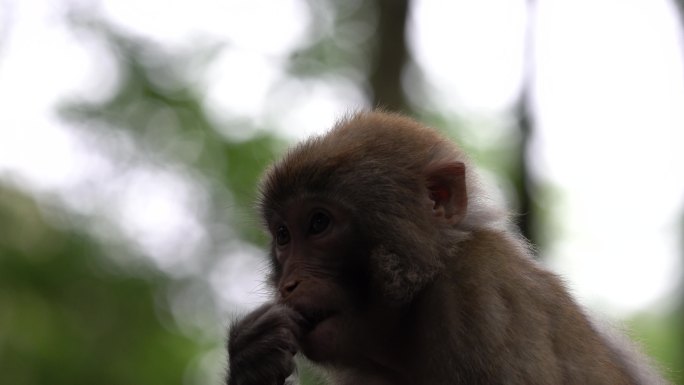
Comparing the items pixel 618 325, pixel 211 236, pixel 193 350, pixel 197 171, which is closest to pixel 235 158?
pixel 197 171

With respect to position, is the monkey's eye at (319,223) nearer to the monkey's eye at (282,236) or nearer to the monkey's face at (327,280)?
the monkey's face at (327,280)

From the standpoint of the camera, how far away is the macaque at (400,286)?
473 centimetres

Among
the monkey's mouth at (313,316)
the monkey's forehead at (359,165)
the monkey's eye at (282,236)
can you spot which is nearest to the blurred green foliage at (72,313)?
the monkey's eye at (282,236)

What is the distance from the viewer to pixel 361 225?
495 cm

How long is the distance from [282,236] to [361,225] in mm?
545

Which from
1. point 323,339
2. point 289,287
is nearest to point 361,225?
point 289,287

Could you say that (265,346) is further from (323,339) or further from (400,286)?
(400,286)

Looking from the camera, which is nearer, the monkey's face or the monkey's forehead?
the monkey's face

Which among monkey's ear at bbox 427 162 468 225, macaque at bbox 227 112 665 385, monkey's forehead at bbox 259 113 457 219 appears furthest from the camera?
monkey's ear at bbox 427 162 468 225

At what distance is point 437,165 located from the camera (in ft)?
17.0

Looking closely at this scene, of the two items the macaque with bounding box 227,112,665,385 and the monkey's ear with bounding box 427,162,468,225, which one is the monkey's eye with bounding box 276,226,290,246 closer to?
the macaque with bounding box 227,112,665,385

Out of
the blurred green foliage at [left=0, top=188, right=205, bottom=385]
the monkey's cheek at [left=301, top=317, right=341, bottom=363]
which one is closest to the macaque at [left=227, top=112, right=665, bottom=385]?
the monkey's cheek at [left=301, top=317, right=341, bottom=363]

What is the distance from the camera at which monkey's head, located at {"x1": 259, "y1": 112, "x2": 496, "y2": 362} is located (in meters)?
4.85

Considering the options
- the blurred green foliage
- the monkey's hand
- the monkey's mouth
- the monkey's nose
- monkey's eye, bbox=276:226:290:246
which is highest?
monkey's eye, bbox=276:226:290:246
